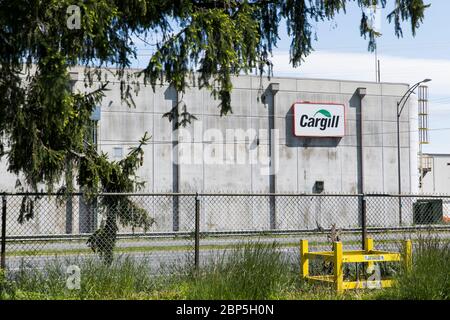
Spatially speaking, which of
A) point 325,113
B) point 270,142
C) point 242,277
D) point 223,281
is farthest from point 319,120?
point 223,281

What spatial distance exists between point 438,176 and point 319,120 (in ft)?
62.7

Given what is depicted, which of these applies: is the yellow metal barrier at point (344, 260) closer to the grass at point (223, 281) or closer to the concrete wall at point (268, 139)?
the grass at point (223, 281)

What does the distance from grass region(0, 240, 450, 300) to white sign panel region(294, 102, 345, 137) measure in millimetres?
26481

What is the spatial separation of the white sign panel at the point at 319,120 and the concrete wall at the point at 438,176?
16.9 m

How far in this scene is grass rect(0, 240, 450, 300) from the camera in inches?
338

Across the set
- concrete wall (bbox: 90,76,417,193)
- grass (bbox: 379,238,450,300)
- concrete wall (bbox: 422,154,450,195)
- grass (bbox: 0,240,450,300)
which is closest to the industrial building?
concrete wall (bbox: 90,76,417,193)

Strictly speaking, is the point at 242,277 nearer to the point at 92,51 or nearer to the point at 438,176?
the point at 92,51

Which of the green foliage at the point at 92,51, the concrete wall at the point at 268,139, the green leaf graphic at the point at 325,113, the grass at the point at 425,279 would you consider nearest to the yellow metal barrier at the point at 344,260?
the grass at the point at 425,279

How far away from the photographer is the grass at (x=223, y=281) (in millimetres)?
8586
